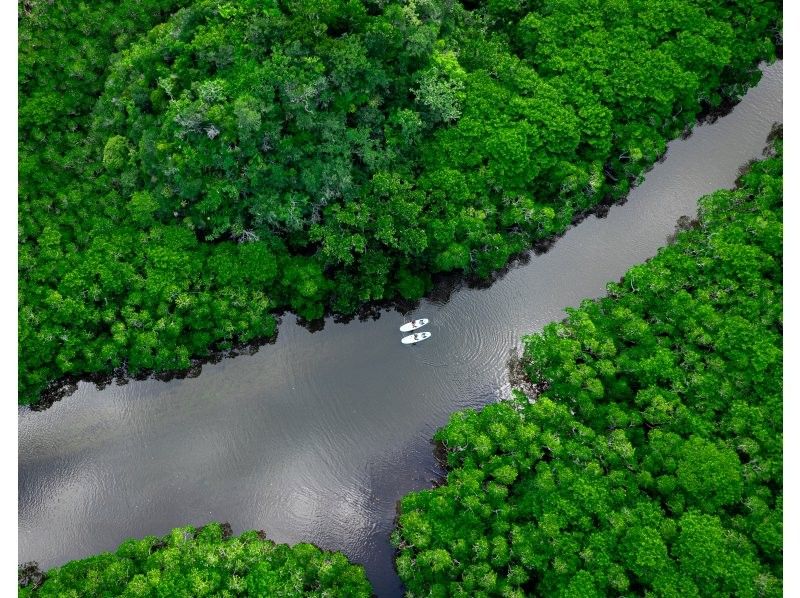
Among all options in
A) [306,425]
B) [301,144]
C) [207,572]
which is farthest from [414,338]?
[207,572]

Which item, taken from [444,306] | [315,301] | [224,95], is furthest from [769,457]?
[224,95]

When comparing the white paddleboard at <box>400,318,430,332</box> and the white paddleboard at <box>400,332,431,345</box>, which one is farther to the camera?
the white paddleboard at <box>400,318,430,332</box>

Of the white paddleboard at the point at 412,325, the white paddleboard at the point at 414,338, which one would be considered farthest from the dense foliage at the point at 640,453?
the white paddleboard at the point at 412,325

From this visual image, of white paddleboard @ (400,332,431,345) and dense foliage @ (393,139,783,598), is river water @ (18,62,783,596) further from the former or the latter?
dense foliage @ (393,139,783,598)

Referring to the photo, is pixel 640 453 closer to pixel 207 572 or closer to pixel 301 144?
pixel 207 572

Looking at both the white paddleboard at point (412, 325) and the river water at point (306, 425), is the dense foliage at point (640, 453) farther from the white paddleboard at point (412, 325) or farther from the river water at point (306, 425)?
the white paddleboard at point (412, 325)

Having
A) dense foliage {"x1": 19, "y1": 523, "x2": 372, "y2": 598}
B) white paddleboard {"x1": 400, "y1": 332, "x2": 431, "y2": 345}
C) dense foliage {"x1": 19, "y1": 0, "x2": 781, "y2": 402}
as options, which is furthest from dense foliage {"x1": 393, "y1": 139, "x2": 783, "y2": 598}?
dense foliage {"x1": 19, "y1": 0, "x2": 781, "y2": 402}
